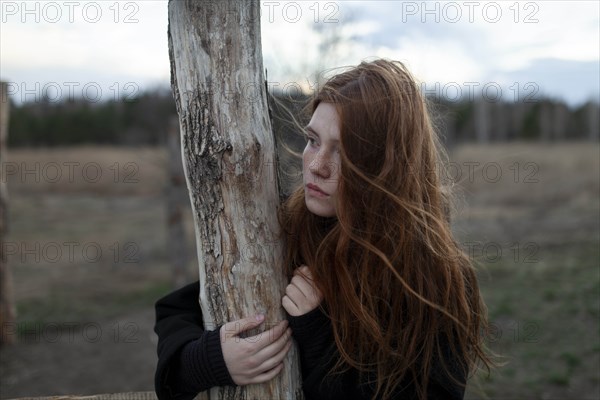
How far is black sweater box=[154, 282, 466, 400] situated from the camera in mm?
1720

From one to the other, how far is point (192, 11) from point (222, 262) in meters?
0.74

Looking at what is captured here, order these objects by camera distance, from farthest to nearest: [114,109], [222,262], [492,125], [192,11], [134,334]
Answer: [492,125] < [114,109] < [134,334] < [222,262] < [192,11]

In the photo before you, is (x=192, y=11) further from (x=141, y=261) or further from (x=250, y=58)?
(x=141, y=261)

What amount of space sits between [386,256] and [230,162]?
0.56m

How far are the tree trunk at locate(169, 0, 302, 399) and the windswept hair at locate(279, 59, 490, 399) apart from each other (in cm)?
18

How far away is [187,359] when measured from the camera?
1.75 meters

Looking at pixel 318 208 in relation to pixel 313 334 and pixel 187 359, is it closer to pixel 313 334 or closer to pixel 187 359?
pixel 313 334

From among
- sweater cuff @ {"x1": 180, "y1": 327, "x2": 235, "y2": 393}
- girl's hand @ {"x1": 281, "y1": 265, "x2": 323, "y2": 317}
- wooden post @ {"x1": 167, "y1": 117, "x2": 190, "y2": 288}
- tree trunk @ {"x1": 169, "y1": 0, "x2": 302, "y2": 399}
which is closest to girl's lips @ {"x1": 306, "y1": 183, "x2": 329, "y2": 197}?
tree trunk @ {"x1": 169, "y1": 0, "x2": 302, "y2": 399}

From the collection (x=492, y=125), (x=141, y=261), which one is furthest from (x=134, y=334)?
(x=492, y=125)

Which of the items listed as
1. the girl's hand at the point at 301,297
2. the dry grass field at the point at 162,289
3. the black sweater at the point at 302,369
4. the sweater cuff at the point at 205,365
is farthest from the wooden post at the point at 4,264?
the girl's hand at the point at 301,297

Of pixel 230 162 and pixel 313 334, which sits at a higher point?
pixel 230 162

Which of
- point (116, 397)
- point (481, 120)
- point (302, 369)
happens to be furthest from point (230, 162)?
point (481, 120)

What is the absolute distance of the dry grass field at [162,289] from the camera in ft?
15.1

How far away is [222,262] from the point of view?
5.77ft
